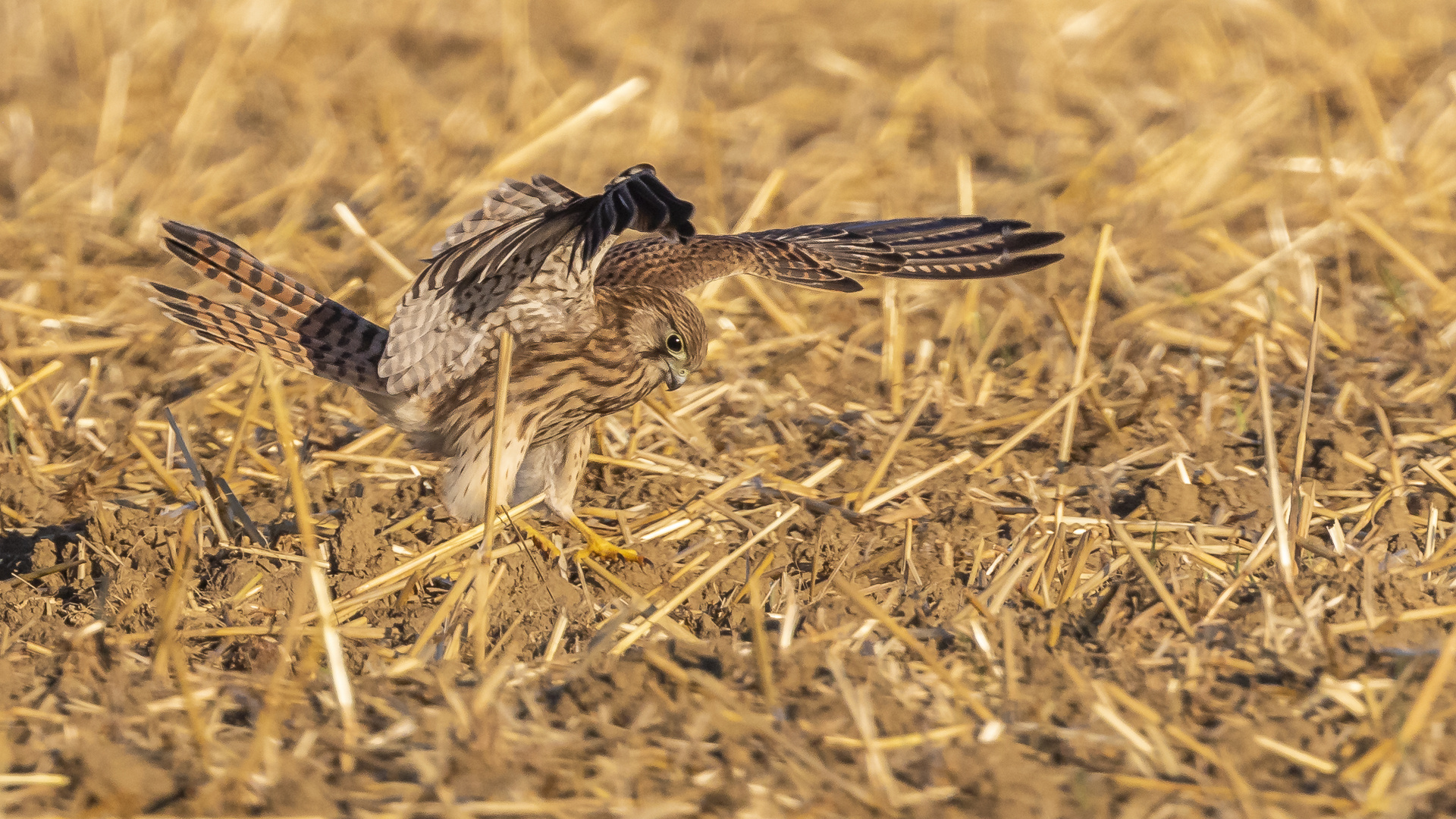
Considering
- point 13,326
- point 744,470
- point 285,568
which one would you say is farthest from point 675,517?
point 13,326

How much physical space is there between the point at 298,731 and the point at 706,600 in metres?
1.22

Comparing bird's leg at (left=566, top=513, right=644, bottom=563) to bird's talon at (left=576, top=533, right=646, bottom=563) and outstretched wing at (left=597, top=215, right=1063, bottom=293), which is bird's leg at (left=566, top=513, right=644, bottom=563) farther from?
outstretched wing at (left=597, top=215, right=1063, bottom=293)

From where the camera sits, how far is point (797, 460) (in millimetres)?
4910

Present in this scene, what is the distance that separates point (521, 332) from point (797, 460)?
111 centimetres

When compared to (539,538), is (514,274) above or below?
above

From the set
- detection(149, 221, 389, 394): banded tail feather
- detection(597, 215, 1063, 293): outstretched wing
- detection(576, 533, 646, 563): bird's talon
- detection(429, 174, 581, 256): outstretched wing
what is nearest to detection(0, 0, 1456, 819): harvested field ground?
detection(576, 533, 646, 563): bird's talon

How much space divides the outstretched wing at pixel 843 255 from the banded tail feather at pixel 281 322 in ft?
2.64

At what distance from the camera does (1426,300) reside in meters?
5.95

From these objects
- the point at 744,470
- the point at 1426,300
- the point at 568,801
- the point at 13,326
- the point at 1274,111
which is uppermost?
the point at 1274,111

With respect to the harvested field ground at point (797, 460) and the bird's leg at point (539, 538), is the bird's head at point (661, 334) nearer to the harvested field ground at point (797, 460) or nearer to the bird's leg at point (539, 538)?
the harvested field ground at point (797, 460)

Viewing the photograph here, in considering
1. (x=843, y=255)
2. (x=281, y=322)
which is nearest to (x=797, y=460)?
(x=843, y=255)

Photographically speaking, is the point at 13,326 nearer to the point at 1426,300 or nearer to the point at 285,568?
the point at 285,568

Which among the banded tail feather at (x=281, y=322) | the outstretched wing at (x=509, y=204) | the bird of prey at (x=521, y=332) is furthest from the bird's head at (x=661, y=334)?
the banded tail feather at (x=281, y=322)

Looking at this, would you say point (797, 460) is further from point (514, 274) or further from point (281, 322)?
point (281, 322)
